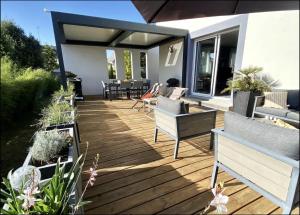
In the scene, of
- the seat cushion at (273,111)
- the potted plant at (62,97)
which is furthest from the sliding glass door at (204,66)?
the potted plant at (62,97)

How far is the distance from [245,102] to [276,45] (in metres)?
1.42

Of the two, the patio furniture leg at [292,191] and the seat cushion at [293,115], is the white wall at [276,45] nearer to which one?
the seat cushion at [293,115]

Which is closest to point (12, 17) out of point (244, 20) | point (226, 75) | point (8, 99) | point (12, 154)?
point (8, 99)

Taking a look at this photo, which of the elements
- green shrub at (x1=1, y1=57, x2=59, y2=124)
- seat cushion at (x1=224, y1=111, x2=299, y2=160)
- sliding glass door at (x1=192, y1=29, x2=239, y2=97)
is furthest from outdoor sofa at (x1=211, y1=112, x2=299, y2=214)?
sliding glass door at (x1=192, y1=29, x2=239, y2=97)

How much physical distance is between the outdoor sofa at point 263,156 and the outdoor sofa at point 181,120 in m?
0.69

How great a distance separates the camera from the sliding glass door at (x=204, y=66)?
620 cm

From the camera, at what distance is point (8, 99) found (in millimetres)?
3217

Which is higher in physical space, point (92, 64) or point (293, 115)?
point (92, 64)

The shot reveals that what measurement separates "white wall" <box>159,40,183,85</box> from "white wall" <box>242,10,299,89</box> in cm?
312

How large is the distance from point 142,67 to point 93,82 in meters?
3.18

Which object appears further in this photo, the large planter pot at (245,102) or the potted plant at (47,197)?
the large planter pot at (245,102)

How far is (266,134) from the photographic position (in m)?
1.32

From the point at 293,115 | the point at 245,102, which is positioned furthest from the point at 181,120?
the point at 245,102

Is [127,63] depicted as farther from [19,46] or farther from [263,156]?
[263,156]
